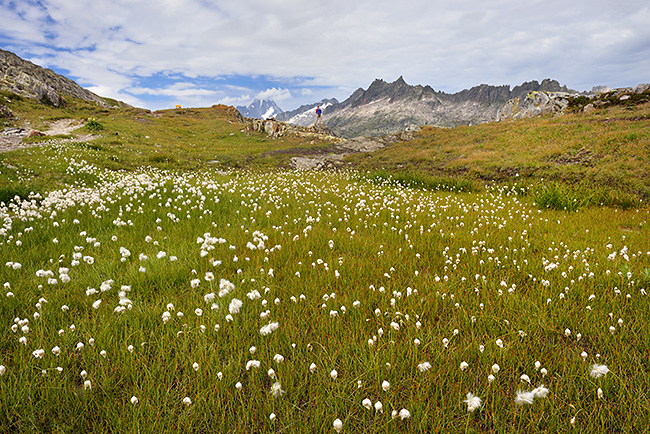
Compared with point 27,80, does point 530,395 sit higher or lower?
lower

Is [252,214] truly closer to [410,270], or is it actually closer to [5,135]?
[410,270]

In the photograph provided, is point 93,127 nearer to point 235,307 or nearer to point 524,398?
point 235,307

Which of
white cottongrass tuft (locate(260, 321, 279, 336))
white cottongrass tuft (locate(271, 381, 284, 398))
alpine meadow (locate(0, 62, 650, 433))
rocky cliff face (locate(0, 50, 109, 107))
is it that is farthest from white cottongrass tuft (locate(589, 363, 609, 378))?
rocky cliff face (locate(0, 50, 109, 107))

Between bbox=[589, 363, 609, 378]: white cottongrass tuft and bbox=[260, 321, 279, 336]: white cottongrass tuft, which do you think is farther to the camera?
bbox=[260, 321, 279, 336]: white cottongrass tuft

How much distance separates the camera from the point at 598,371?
2.42 metres

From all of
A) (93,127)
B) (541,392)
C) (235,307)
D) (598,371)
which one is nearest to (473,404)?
A: (541,392)

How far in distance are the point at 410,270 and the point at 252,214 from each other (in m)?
4.92

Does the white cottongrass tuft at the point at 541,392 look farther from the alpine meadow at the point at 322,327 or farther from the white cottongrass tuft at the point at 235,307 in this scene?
the white cottongrass tuft at the point at 235,307

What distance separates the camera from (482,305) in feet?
11.1

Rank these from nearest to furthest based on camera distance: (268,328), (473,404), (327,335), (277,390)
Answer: (473,404), (277,390), (268,328), (327,335)

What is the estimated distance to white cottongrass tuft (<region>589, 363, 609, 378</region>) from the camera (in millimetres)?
2379

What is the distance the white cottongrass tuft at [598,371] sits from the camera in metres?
2.38

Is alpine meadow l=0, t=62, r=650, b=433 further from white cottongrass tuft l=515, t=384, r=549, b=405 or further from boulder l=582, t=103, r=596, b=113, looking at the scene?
boulder l=582, t=103, r=596, b=113

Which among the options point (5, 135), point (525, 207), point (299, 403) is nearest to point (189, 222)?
point (299, 403)
